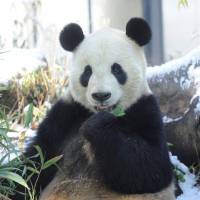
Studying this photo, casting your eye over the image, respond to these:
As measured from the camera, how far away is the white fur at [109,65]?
3.90 m

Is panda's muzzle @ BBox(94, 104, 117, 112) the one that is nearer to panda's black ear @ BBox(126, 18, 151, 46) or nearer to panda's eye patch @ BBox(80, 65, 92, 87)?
panda's eye patch @ BBox(80, 65, 92, 87)

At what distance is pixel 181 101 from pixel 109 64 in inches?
63.0

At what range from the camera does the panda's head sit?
3889 mm

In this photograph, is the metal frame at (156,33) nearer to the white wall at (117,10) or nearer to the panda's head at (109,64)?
the white wall at (117,10)

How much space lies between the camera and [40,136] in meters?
4.21

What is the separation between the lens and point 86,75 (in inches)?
157

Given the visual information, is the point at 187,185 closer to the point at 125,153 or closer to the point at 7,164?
the point at 125,153

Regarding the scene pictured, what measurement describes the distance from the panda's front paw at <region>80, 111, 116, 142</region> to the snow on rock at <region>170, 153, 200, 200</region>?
4.20 feet

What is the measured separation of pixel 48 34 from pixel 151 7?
3.48 m

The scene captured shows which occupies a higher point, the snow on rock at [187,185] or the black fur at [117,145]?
the black fur at [117,145]

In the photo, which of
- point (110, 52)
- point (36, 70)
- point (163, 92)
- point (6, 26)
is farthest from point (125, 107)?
point (6, 26)

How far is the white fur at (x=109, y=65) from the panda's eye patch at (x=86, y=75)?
0.02 meters

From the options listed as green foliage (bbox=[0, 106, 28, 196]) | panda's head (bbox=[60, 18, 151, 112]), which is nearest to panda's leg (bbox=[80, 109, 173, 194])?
panda's head (bbox=[60, 18, 151, 112])

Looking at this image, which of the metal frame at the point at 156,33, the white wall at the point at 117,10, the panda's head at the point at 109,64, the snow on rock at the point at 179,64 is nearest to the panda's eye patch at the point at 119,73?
the panda's head at the point at 109,64
